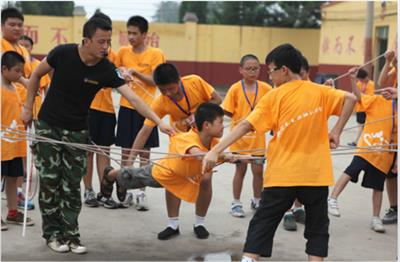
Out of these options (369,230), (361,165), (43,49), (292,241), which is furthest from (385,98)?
(43,49)

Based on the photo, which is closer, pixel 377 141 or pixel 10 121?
pixel 10 121

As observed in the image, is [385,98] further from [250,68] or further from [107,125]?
[107,125]

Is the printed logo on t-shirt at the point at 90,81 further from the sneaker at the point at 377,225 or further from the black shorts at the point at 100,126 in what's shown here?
the sneaker at the point at 377,225

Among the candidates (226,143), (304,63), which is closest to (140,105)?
(226,143)

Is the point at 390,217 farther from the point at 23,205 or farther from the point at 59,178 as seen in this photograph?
the point at 23,205

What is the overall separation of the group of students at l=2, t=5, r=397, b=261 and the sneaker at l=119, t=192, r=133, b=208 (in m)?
0.01

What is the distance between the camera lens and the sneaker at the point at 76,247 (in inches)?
160

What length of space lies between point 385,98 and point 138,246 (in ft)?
7.62

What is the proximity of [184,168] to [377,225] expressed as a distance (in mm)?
1778

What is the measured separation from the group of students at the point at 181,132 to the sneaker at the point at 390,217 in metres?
0.06

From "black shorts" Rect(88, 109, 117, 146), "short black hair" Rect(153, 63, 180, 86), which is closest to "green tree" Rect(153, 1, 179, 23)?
"black shorts" Rect(88, 109, 117, 146)

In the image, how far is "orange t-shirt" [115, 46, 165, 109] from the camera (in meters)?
5.38

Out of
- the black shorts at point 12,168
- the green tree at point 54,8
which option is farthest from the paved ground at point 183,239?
the green tree at point 54,8

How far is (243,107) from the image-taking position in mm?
5137
